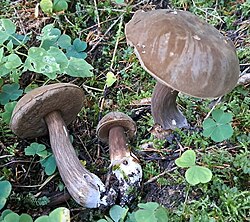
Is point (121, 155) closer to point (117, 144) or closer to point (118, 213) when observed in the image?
point (117, 144)

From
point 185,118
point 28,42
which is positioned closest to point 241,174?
point 185,118

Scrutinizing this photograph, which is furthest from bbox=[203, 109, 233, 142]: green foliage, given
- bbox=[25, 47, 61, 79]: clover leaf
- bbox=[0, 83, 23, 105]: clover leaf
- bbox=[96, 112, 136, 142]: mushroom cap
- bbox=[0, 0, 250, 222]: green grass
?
bbox=[0, 83, 23, 105]: clover leaf

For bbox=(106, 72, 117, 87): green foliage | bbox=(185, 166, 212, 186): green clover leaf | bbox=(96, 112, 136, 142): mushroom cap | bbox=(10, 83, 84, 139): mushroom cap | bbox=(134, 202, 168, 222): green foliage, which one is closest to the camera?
bbox=(134, 202, 168, 222): green foliage

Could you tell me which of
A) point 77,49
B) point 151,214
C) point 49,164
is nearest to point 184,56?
point 151,214

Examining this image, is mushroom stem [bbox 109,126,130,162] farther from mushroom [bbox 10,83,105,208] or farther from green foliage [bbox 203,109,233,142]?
green foliage [bbox 203,109,233,142]

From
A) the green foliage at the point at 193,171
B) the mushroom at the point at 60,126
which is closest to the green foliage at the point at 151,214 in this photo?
Result: the green foliage at the point at 193,171

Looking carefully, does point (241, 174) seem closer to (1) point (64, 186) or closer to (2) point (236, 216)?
(2) point (236, 216)
